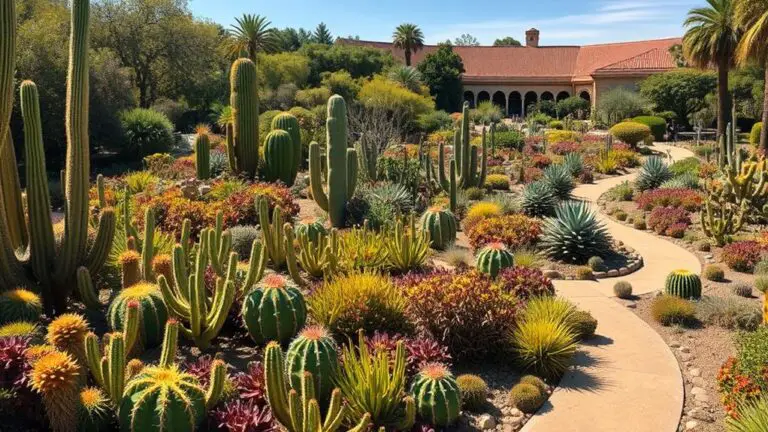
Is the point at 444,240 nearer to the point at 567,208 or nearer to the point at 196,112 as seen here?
the point at 567,208

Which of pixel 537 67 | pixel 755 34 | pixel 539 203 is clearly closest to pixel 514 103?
pixel 537 67

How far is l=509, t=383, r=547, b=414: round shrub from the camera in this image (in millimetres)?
Answer: 5898

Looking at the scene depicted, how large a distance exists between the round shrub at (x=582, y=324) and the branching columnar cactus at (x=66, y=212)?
5.35 meters

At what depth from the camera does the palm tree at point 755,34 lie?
766 inches

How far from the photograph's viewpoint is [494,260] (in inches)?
346

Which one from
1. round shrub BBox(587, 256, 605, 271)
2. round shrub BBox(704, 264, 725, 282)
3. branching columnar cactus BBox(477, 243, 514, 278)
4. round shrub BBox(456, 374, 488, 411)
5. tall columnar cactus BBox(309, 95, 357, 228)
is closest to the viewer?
round shrub BBox(456, 374, 488, 411)

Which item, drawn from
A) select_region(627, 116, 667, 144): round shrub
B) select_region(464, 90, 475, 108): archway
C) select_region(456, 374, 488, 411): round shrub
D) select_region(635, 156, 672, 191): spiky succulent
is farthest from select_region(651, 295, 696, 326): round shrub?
select_region(464, 90, 475, 108): archway

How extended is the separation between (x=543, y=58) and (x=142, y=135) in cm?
3935

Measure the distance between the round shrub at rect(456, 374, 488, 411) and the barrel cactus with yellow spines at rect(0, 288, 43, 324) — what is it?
160 inches

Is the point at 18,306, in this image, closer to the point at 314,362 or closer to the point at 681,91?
the point at 314,362

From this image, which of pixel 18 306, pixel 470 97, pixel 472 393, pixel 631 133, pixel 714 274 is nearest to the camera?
pixel 472 393

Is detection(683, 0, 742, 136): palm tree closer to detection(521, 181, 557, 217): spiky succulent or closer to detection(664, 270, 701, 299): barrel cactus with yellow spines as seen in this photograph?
detection(521, 181, 557, 217): spiky succulent

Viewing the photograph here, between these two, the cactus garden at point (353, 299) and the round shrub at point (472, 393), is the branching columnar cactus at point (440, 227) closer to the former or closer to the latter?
the cactus garden at point (353, 299)

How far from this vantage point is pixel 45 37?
23719mm
